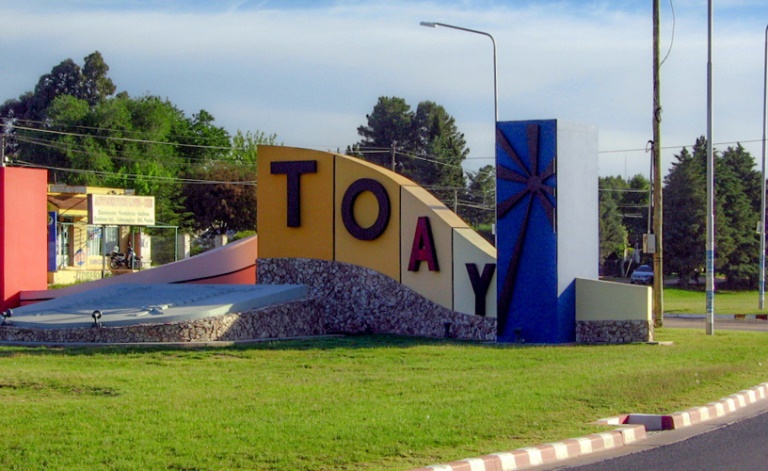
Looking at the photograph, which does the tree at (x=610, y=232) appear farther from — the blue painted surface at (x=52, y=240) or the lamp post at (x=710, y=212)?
the lamp post at (x=710, y=212)

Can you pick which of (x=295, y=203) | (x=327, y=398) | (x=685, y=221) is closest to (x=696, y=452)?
(x=327, y=398)

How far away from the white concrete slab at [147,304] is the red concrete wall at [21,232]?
93.2 inches

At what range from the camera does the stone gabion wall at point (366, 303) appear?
2542cm

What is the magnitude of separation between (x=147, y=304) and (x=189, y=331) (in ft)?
8.80

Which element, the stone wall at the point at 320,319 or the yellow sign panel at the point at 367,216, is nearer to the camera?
the stone wall at the point at 320,319

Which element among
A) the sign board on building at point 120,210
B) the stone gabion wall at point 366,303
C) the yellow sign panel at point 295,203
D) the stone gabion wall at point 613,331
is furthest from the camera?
the sign board on building at point 120,210

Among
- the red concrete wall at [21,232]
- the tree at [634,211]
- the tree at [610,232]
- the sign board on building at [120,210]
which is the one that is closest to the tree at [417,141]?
the tree at [610,232]

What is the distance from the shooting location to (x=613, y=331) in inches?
923

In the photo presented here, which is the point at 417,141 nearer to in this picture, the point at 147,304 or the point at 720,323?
the point at 720,323

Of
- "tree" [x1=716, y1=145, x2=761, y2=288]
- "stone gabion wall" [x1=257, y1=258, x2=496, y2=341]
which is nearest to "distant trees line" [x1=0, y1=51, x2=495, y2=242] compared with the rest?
"tree" [x1=716, y1=145, x2=761, y2=288]

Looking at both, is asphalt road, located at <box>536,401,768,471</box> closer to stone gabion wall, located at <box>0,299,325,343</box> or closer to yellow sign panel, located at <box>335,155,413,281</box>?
stone gabion wall, located at <box>0,299,325,343</box>

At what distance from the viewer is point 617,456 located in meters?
11.2

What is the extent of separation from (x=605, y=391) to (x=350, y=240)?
13.4 meters

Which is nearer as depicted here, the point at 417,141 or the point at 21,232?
the point at 21,232
